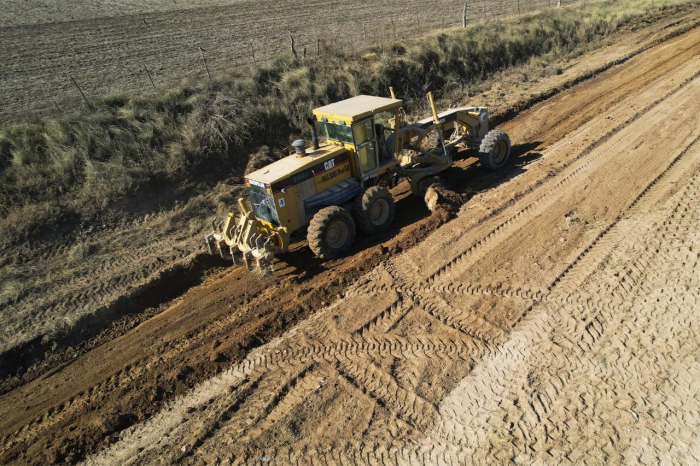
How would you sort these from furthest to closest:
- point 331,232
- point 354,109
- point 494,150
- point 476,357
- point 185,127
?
point 185,127 < point 494,150 < point 354,109 < point 331,232 < point 476,357

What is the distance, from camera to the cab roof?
8.58 m

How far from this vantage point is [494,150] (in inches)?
430

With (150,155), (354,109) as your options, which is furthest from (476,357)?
(150,155)

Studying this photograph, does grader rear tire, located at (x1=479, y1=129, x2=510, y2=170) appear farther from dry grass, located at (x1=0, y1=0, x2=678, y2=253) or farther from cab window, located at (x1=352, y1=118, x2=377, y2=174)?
dry grass, located at (x1=0, y1=0, x2=678, y2=253)

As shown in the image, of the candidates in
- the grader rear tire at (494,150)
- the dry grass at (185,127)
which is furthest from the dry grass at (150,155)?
the grader rear tire at (494,150)

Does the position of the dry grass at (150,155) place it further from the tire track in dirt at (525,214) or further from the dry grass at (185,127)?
the tire track in dirt at (525,214)

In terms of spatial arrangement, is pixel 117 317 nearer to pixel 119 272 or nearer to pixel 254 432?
pixel 119 272

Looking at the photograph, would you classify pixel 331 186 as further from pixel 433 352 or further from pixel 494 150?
pixel 494 150

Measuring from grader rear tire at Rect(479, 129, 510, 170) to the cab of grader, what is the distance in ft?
4.50

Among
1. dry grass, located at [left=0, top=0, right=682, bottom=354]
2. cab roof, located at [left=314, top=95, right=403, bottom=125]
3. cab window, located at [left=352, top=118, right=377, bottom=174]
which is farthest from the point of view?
dry grass, located at [left=0, top=0, right=682, bottom=354]

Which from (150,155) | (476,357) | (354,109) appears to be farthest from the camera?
(150,155)

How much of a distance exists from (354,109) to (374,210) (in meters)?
2.08

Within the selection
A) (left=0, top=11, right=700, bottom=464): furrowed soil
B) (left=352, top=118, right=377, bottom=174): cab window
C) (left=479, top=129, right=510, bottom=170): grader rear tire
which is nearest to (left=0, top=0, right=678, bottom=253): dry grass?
(left=0, top=11, right=700, bottom=464): furrowed soil

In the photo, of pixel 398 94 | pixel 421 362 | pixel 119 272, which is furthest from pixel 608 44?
pixel 119 272
